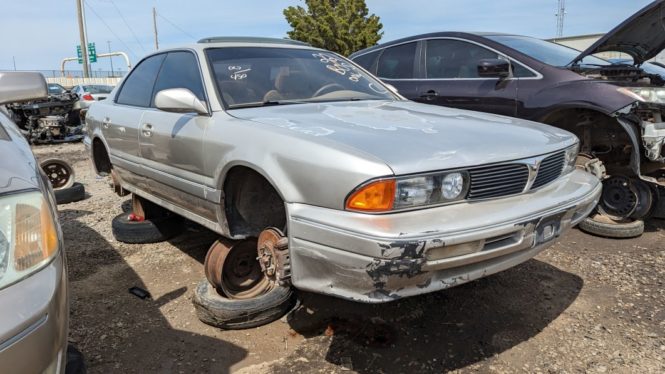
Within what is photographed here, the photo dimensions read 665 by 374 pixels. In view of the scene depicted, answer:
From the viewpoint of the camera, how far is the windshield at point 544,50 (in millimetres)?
4688

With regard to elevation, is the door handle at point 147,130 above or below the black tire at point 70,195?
above

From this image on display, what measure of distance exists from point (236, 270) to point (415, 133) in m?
1.47

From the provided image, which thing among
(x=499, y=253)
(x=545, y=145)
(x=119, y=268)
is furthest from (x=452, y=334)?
(x=119, y=268)

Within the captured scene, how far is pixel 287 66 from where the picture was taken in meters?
3.40

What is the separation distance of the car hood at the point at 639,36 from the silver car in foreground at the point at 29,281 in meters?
4.44

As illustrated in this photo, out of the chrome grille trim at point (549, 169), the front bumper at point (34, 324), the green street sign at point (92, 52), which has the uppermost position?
the green street sign at point (92, 52)

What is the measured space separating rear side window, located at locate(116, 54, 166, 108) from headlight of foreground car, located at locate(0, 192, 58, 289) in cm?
234

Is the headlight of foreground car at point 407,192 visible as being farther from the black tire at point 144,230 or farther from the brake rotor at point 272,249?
the black tire at point 144,230

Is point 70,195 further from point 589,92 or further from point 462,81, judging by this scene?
point 589,92

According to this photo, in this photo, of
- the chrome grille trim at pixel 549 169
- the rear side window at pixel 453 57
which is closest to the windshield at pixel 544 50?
the rear side window at pixel 453 57

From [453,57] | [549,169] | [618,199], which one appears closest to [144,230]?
[549,169]

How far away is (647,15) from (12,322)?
15.7ft

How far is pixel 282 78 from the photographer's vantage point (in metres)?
3.30

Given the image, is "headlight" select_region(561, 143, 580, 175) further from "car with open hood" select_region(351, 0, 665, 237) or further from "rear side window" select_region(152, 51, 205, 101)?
"rear side window" select_region(152, 51, 205, 101)
